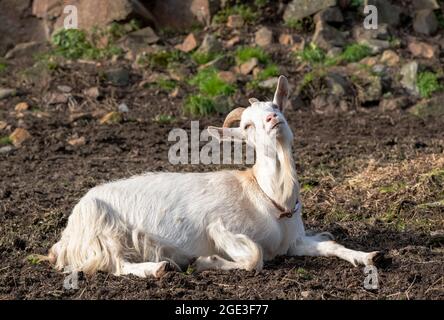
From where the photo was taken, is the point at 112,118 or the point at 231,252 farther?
the point at 112,118

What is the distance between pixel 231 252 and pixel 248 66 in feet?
27.2

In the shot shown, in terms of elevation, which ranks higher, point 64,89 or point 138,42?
point 138,42

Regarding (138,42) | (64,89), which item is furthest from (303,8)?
(64,89)

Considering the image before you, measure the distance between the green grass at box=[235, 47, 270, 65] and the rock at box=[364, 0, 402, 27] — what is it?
2380mm

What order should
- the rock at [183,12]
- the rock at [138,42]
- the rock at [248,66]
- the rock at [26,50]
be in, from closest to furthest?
1. the rock at [248,66]
2. the rock at [138,42]
3. the rock at [26,50]
4. the rock at [183,12]

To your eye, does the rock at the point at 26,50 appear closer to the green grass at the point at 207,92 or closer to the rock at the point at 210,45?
the rock at the point at 210,45

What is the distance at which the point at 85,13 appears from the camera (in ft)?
52.6

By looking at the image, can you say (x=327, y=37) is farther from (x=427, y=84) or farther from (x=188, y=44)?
(x=188, y=44)

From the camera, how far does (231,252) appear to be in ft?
21.8

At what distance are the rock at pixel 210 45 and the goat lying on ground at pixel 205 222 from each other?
8206mm

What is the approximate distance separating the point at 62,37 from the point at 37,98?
223 centimetres

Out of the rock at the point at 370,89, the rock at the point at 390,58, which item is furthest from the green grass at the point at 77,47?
the rock at the point at 390,58

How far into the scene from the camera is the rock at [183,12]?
16250 mm
